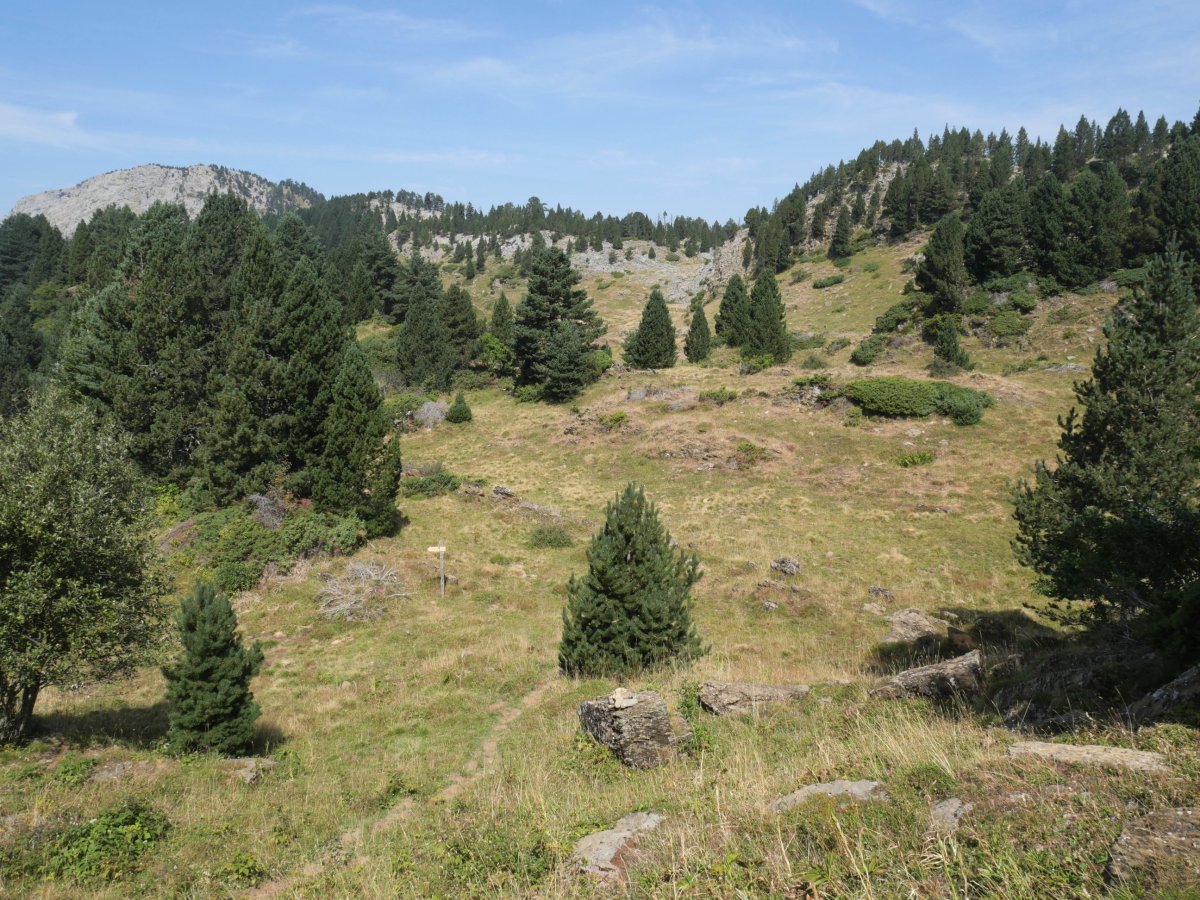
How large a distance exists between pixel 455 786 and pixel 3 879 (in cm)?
644

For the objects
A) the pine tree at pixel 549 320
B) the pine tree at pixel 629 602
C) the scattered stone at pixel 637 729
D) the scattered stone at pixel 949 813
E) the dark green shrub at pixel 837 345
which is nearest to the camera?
the scattered stone at pixel 949 813

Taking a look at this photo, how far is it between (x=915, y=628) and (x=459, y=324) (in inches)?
1918

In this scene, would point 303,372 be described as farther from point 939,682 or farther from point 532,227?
point 532,227

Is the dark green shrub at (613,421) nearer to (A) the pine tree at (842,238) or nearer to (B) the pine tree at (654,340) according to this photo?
(B) the pine tree at (654,340)

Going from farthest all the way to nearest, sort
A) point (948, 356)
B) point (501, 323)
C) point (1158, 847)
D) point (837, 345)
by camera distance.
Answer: point (501, 323), point (837, 345), point (948, 356), point (1158, 847)

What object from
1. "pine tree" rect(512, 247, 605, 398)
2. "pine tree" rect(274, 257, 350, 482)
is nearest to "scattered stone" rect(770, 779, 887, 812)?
"pine tree" rect(274, 257, 350, 482)

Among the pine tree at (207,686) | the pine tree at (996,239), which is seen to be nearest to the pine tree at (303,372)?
the pine tree at (207,686)

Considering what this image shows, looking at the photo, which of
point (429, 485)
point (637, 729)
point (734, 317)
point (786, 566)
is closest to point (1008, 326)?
point (734, 317)

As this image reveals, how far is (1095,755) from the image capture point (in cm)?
607

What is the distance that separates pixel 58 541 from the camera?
43.3 feet

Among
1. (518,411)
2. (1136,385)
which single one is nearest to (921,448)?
(1136,385)

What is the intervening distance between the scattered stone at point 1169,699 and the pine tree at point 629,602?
30.7 feet

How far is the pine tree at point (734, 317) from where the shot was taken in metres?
61.0

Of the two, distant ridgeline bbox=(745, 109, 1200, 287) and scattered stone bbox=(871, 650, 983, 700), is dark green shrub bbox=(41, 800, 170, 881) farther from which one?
distant ridgeline bbox=(745, 109, 1200, 287)
